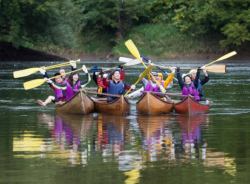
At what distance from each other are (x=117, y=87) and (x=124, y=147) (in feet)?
28.3

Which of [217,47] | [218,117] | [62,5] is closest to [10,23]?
[62,5]

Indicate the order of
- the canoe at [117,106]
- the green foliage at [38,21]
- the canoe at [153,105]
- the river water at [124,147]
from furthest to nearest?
the green foliage at [38,21]
the canoe at [117,106]
the canoe at [153,105]
the river water at [124,147]

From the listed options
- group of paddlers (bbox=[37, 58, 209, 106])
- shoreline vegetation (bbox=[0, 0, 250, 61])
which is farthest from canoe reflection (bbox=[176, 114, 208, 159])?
shoreline vegetation (bbox=[0, 0, 250, 61])

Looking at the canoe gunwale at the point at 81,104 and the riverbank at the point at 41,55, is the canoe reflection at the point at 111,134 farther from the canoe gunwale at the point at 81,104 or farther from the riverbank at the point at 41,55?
the riverbank at the point at 41,55

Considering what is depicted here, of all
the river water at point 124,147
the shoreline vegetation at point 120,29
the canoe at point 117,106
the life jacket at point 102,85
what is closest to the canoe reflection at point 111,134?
the river water at point 124,147

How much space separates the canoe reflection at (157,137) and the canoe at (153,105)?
567 millimetres

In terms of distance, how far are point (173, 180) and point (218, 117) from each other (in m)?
10.1

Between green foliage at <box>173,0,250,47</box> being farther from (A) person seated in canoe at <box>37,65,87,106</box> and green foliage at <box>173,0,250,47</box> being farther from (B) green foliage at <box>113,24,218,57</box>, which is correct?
(A) person seated in canoe at <box>37,65,87,106</box>

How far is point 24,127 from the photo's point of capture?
19.8 m

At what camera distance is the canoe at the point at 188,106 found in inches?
912

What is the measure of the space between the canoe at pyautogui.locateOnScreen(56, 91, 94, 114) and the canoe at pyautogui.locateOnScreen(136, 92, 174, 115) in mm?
1435

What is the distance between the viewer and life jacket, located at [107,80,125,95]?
24.2 metres

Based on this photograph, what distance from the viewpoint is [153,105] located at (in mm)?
23078

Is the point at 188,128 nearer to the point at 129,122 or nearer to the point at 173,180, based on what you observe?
the point at 129,122
